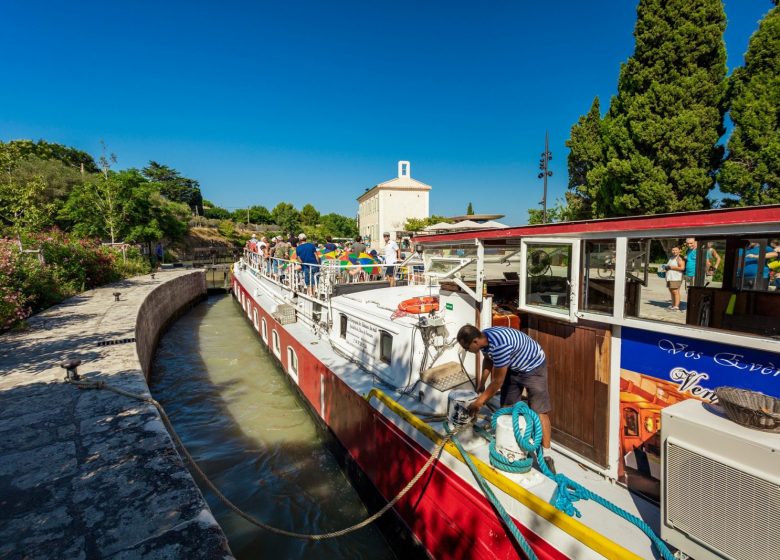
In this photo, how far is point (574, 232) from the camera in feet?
11.9

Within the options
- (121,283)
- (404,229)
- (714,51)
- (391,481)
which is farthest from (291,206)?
(391,481)

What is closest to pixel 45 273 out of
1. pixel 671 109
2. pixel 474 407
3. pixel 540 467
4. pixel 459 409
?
pixel 459 409

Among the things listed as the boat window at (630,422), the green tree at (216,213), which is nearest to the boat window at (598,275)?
the boat window at (630,422)

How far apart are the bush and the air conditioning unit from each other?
38.6 ft

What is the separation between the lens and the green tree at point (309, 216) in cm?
8800

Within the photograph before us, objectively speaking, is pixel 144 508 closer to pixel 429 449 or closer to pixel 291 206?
pixel 429 449

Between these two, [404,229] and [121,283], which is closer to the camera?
[121,283]

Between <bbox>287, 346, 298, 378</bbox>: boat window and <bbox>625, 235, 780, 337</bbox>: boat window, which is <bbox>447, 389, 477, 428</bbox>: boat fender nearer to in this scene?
<bbox>625, 235, 780, 337</bbox>: boat window

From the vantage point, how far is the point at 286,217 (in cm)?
8362

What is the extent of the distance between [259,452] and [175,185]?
81.0 meters

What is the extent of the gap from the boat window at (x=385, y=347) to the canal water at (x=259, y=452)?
229cm

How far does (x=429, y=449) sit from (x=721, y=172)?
21.1 metres

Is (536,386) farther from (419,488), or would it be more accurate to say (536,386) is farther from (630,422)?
(419,488)

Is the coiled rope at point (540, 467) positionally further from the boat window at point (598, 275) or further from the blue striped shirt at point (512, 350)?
the boat window at point (598, 275)
